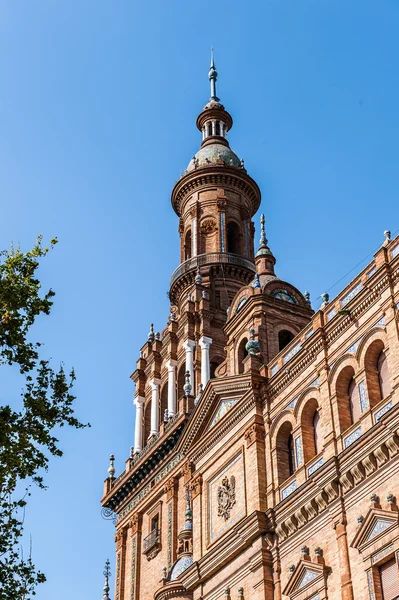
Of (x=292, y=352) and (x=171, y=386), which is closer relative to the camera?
(x=292, y=352)

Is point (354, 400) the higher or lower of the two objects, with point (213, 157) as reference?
lower

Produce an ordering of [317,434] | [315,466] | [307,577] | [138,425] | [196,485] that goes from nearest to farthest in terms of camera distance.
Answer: [307,577] → [315,466] → [317,434] → [196,485] → [138,425]

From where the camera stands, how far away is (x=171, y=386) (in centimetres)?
5659

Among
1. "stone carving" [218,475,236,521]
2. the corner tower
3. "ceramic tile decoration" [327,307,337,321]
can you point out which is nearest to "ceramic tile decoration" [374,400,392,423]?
"ceramic tile decoration" [327,307,337,321]

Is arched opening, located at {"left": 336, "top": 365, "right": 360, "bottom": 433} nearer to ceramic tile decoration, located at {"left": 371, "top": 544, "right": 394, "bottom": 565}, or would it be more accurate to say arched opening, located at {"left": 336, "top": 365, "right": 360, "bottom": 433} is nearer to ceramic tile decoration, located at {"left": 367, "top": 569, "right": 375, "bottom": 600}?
ceramic tile decoration, located at {"left": 371, "top": 544, "right": 394, "bottom": 565}

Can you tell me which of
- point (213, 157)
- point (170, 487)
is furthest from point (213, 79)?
point (170, 487)

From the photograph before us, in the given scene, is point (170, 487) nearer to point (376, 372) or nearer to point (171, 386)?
point (171, 386)

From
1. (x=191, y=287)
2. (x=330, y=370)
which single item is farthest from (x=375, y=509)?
(x=191, y=287)

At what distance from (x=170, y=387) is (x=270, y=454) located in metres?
19.0

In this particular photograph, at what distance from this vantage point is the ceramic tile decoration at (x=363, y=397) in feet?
110

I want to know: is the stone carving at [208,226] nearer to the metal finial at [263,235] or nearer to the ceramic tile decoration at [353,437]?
the metal finial at [263,235]

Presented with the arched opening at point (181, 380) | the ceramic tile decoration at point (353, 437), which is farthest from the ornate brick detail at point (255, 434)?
the arched opening at point (181, 380)

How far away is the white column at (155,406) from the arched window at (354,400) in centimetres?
2229

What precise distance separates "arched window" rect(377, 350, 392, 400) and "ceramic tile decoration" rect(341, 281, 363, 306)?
8.43 feet
